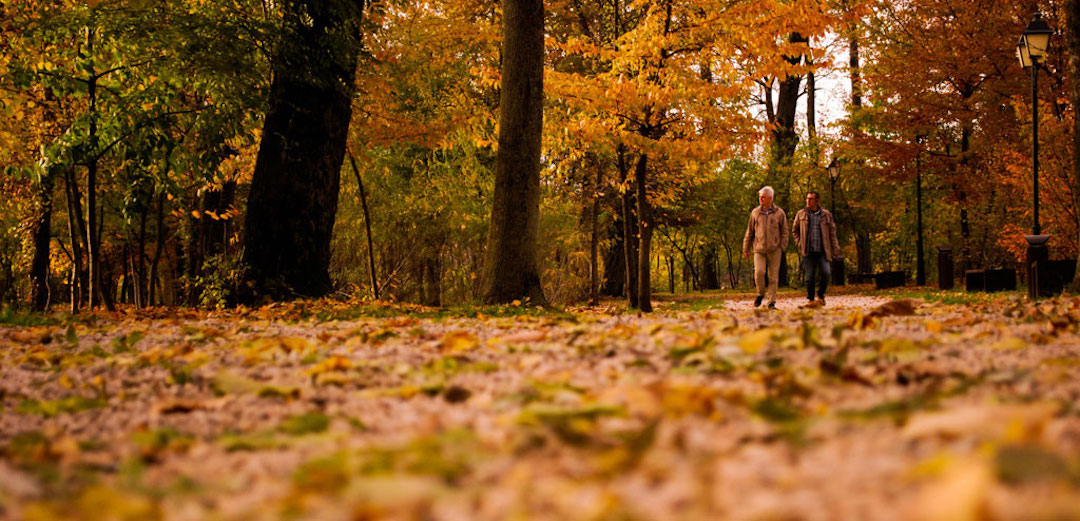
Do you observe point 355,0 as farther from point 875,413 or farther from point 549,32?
point 549,32

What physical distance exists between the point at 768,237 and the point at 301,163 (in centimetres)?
674

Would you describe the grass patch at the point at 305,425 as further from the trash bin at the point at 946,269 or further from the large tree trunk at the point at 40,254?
the large tree trunk at the point at 40,254

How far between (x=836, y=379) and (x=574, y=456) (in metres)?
1.14

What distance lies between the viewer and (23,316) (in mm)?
7809

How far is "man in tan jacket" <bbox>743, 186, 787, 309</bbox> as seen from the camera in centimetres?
Result: 1087

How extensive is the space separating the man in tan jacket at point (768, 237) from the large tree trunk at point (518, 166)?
339cm

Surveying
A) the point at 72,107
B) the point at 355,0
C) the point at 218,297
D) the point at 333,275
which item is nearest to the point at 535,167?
the point at 355,0

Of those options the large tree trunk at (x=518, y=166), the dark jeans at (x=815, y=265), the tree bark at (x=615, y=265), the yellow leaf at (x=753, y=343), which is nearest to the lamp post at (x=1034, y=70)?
the dark jeans at (x=815, y=265)

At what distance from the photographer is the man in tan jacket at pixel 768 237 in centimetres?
1087

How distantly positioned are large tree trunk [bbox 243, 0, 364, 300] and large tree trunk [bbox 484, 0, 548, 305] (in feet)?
6.95

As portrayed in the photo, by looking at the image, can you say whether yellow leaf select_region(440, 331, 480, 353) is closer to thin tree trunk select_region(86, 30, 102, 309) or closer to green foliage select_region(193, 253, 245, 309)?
green foliage select_region(193, 253, 245, 309)

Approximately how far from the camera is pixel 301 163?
9.42 m

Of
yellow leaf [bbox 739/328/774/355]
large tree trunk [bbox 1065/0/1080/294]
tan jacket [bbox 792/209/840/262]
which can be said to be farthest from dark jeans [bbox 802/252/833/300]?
yellow leaf [bbox 739/328/774/355]

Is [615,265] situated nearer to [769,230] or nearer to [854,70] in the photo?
[854,70]
